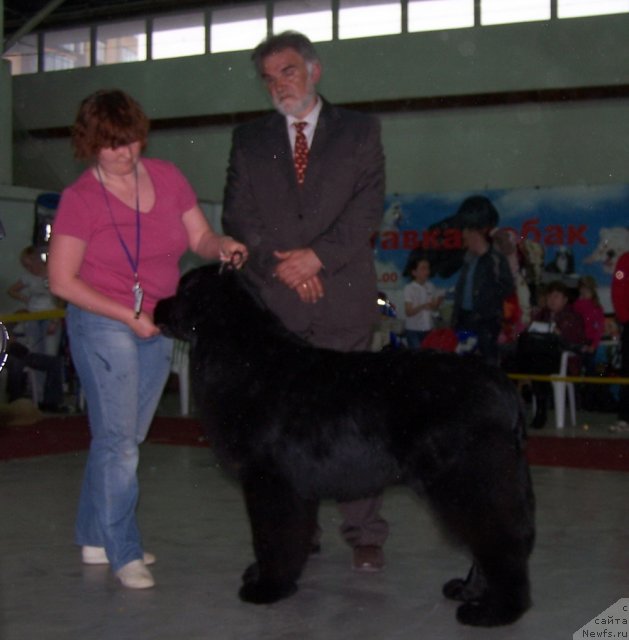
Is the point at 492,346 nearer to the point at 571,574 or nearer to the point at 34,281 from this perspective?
the point at 34,281

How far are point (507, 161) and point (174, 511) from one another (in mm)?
10917

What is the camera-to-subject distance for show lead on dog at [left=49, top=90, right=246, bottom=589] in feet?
10.7

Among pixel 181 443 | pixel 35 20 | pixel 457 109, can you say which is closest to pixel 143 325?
pixel 181 443

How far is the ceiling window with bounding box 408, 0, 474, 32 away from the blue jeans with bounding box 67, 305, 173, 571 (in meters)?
12.7

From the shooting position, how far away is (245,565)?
12.0ft

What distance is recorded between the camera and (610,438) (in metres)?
8.16

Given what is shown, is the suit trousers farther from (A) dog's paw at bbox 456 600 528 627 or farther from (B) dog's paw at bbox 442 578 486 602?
(A) dog's paw at bbox 456 600 528 627

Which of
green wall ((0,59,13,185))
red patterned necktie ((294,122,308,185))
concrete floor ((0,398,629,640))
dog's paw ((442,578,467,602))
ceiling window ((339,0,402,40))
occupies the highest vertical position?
ceiling window ((339,0,402,40))

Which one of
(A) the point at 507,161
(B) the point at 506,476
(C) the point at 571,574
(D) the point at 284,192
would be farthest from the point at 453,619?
(A) the point at 507,161

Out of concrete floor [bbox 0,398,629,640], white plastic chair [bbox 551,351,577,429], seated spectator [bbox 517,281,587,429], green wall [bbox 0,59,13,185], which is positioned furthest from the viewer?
green wall [bbox 0,59,13,185]

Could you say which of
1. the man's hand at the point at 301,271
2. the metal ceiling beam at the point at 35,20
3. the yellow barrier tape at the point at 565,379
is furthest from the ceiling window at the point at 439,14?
the man's hand at the point at 301,271

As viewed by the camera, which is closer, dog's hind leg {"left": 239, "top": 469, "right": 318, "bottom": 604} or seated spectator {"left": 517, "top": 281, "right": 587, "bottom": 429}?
dog's hind leg {"left": 239, "top": 469, "right": 318, "bottom": 604}

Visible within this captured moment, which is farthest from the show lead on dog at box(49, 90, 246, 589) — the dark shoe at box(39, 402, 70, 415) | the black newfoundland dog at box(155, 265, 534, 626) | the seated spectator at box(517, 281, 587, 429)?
the dark shoe at box(39, 402, 70, 415)

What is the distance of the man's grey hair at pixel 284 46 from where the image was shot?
11.5ft
